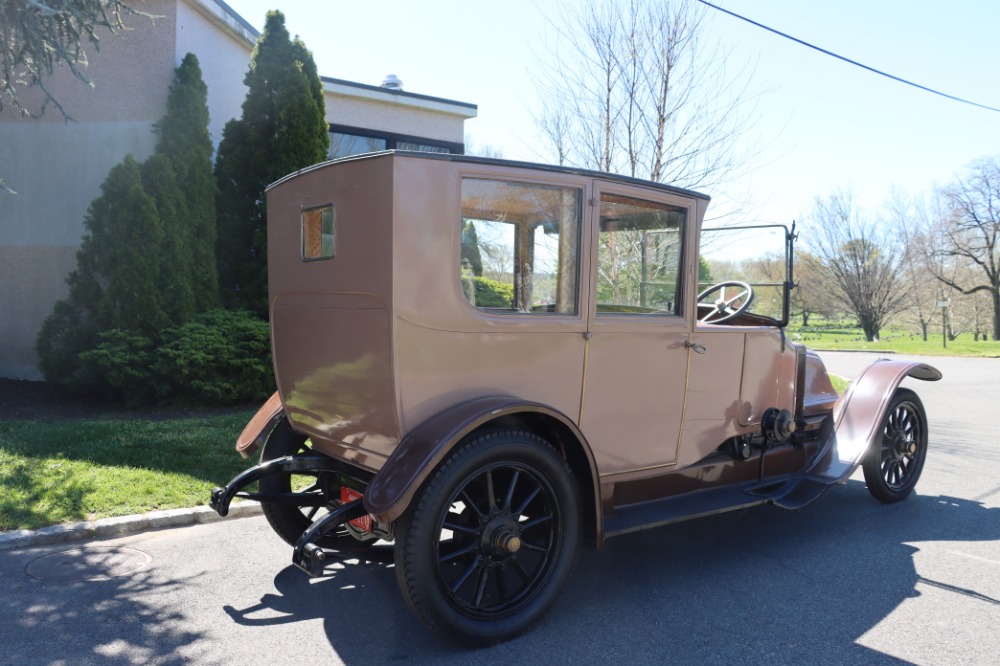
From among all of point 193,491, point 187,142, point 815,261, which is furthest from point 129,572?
point 815,261

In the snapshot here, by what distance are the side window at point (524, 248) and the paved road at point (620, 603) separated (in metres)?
1.51

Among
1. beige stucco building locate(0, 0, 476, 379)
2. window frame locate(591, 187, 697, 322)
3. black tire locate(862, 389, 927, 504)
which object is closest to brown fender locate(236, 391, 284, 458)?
window frame locate(591, 187, 697, 322)

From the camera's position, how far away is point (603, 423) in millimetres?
3480

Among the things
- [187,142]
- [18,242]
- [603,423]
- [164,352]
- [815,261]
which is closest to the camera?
[603,423]

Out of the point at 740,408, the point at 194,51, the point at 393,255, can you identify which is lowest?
the point at 740,408

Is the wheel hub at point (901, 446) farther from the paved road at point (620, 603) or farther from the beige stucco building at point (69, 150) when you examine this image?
the beige stucco building at point (69, 150)

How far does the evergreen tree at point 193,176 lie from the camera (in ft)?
25.8

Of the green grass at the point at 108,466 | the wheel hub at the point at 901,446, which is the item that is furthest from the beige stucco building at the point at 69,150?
the wheel hub at the point at 901,446

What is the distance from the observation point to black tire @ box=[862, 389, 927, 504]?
4.98 metres

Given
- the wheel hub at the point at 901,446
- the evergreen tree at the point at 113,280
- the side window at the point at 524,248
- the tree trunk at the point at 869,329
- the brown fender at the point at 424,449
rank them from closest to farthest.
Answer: the brown fender at the point at 424,449
the side window at the point at 524,248
the wheel hub at the point at 901,446
the evergreen tree at the point at 113,280
the tree trunk at the point at 869,329

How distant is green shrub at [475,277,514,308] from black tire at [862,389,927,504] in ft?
10.5

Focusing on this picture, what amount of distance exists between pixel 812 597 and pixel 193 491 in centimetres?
400

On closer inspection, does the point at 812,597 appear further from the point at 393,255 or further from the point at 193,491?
the point at 193,491

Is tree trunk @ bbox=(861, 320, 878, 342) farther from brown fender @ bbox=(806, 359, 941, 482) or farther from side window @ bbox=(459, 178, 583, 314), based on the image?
side window @ bbox=(459, 178, 583, 314)
